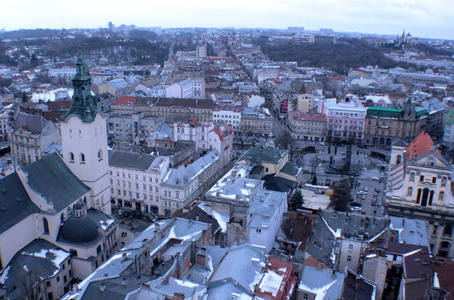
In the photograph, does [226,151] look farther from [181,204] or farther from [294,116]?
[294,116]

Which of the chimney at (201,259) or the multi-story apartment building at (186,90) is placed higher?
the multi-story apartment building at (186,90)

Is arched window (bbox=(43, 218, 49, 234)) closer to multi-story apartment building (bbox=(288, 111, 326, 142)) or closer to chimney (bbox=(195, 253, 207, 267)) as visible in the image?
chimney (bbox=(195, 253, 207, 267))

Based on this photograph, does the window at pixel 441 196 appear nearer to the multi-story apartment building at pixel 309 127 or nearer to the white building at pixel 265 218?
the white building at pixel 265 218

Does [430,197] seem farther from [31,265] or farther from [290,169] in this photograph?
[31,265]

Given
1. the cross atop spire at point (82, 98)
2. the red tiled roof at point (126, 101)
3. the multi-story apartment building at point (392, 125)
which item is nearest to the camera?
the cross atop spire at point (82, 98)

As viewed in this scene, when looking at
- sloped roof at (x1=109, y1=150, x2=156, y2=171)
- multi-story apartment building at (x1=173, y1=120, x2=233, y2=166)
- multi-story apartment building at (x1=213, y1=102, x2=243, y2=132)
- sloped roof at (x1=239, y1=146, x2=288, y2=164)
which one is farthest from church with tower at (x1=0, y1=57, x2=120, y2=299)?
multi-story apartment building at (x1=213, y1=102, x2=243, y2=132)

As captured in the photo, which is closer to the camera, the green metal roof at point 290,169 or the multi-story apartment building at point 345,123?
the green metal roof at point 290,169

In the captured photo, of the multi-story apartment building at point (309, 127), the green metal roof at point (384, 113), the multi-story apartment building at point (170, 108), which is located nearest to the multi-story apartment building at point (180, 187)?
the multi-story apartment building at point (170, 108)
